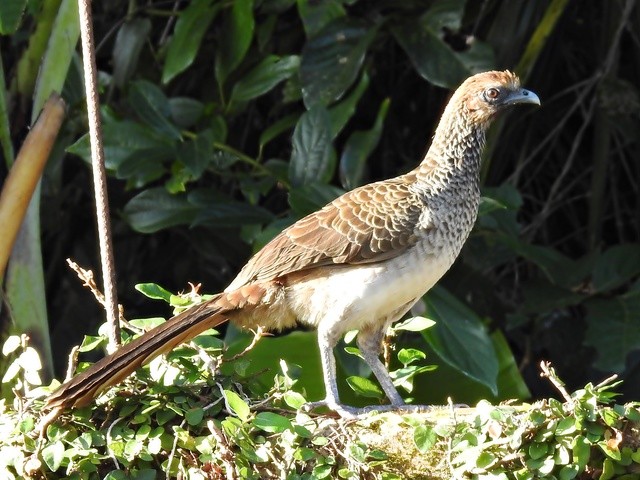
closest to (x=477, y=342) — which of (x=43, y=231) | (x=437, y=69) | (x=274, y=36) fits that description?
(x=437, y=69)

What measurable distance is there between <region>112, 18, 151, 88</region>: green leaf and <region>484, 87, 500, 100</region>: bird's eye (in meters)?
1.52

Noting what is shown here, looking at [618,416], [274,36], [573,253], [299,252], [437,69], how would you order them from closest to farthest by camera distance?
[618,416]
[299,252]
[437,69]
[274,36]
[573,253]

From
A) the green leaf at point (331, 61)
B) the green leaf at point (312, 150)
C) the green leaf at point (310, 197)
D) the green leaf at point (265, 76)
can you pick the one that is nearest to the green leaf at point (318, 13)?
the green leaf at point (331, 61)

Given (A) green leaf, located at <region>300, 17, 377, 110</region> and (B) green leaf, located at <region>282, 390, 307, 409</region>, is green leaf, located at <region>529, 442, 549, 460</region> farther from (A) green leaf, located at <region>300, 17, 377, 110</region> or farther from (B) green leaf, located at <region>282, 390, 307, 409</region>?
(A) green leaf, located at <region>300, 17, 377, 110</region>

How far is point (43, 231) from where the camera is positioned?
440 centimetres

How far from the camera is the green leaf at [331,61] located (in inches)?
148

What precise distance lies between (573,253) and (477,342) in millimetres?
1780

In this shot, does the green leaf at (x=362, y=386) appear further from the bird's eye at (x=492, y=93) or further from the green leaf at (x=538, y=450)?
the bird's eye at (x=492, y=93)

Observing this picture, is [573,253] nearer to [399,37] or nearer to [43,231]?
[399,37]

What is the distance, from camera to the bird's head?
303 cm

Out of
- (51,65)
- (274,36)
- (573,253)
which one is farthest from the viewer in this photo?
(573,253)

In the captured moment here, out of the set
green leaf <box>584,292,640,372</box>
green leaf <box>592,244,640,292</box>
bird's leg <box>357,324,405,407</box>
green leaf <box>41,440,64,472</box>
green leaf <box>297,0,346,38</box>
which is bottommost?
green leaf <box>584,292,640,372</box>

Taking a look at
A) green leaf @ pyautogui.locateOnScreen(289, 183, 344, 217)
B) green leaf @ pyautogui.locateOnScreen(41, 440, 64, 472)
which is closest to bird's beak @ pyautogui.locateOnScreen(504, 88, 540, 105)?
green leaf @ pyautogui.locateOnScreen(289, 183, 344, 217)

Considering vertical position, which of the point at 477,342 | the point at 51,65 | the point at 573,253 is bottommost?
the point at 573,253
